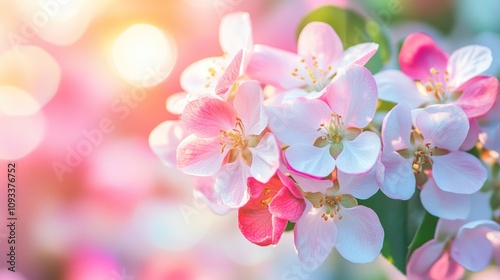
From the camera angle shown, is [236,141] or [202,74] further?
[202,74]

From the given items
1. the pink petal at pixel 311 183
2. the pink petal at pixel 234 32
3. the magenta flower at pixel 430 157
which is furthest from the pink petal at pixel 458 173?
the pink petal at pixel 234 32

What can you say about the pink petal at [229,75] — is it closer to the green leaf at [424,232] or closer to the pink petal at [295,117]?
the pink petal at [295,117]

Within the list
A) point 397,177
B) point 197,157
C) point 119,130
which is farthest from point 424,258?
point 119,130

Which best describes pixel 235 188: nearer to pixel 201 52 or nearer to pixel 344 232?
pixel 344 232

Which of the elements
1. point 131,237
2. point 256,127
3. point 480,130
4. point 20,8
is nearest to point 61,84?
point 20,8

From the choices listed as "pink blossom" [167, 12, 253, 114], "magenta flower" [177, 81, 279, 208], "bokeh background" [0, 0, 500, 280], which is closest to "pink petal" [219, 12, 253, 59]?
"pink blossom" [167, 12, 253, 114]

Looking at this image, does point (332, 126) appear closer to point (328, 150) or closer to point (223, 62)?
point (328, 150)
